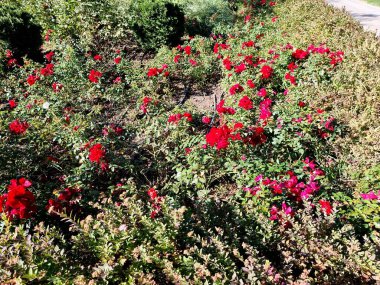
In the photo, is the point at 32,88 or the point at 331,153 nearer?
the point at 331,153

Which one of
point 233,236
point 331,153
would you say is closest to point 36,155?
point 233,236

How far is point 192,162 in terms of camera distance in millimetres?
3133

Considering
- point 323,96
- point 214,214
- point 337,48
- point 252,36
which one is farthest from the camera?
point 252,36

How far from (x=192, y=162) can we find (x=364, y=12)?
11.7 metres

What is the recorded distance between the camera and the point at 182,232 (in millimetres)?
2148

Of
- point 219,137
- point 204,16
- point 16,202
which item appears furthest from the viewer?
point 204,16

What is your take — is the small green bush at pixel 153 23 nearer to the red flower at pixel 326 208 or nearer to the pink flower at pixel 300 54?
the pink flower at pixel 300 54

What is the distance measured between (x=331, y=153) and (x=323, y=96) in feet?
2.98

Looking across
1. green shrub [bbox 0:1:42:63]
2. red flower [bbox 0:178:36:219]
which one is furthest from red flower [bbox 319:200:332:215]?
green shrub [bbox 0:1:42:63]

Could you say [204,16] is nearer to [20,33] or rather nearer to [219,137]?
[20,33]

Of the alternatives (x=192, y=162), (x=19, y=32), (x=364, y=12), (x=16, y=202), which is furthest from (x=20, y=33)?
(x=364, y=12)

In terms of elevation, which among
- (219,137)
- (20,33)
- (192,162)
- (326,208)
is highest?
(20,33)

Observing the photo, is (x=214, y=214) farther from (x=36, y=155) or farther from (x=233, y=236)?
(x=36, y=155)

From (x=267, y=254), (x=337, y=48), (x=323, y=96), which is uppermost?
(x=337, y=48)
